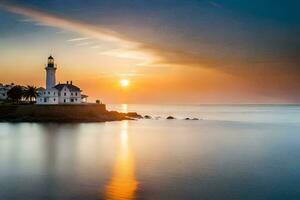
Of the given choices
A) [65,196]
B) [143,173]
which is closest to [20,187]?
[65,196]

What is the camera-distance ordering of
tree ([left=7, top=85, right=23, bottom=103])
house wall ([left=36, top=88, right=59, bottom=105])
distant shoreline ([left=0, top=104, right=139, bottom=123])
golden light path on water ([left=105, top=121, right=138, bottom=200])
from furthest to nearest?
1. tree ([left=7, top=85, right=23, bottom=103])
2. house wall ([left=36, top=88, right=59, bottom=105])
3. distant shoreline ([left=0, top=104, right=139, bottom=123])
4. golden light path on water ([left=105, top=121, right=138, bottom=200])

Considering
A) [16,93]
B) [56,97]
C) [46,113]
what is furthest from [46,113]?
[16,93]

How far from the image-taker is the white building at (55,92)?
7594 centimetres

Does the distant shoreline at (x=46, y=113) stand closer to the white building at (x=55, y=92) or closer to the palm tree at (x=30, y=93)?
the white building at (x=55, y=92)

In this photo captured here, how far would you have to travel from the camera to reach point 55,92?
250 ft

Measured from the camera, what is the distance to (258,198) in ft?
61.6

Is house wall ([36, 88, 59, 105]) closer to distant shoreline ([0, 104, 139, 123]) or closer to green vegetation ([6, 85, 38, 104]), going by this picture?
distant shoreline ([0, 104, 139, 123])

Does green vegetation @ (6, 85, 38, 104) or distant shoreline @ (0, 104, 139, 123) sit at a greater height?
green vegetation @ (6, 85, 38, 104)

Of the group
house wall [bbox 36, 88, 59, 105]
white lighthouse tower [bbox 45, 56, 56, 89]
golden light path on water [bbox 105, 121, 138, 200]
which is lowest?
golden light path on water [bbox 105, 121, 138, 200]

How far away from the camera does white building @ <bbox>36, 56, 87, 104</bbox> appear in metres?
75.9

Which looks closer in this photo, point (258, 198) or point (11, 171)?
point (258, 198)

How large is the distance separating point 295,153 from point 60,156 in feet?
73.5

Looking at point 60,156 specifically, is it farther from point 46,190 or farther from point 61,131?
point 61,131

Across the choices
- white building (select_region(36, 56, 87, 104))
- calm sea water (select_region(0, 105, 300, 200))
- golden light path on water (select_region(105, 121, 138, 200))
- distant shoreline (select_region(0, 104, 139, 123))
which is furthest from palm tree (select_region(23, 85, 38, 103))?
golden light path on water (select_region(105, 121, 138, 200))
